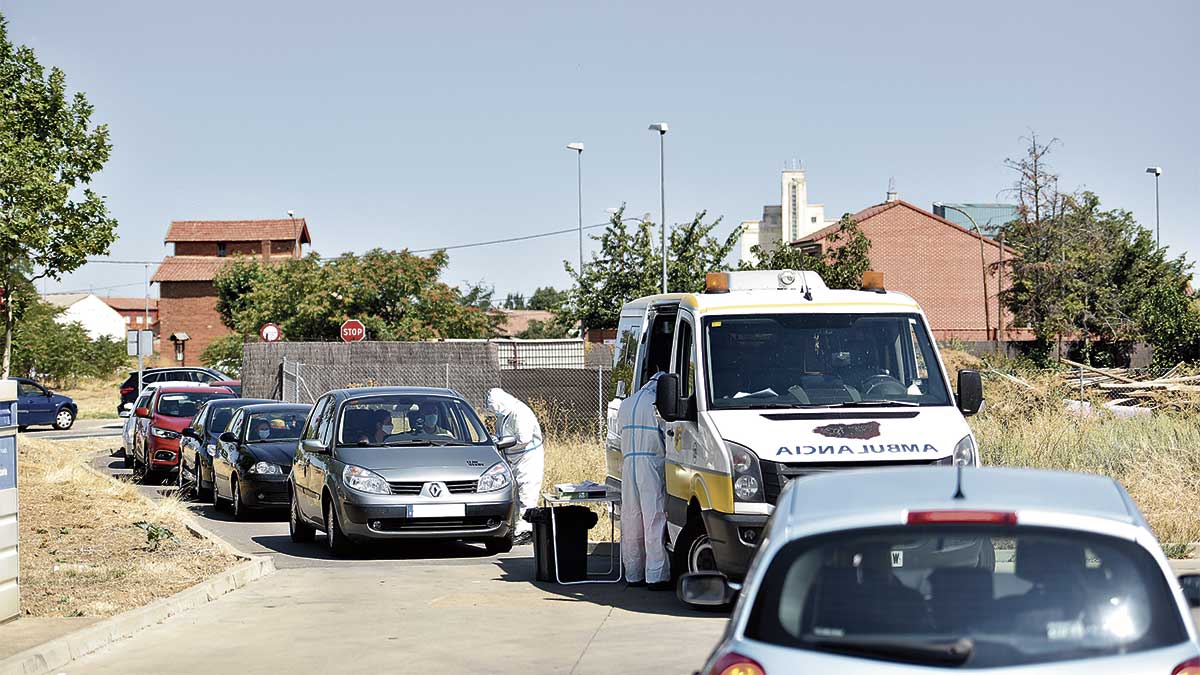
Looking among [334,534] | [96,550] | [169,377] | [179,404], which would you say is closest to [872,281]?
[334,534]

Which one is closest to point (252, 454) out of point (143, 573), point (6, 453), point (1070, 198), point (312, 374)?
point (143, 573)

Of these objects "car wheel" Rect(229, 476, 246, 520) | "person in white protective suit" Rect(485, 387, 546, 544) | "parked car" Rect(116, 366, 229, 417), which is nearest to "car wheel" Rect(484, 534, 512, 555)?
"person in white protective suit" Rect(485, 387, 546, 544)

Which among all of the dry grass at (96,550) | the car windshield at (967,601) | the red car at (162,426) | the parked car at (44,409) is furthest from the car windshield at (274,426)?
the parked car at (44,409)

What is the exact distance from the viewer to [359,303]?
4809cm

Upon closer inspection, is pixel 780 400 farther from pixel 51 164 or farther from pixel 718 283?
pixel 51 164

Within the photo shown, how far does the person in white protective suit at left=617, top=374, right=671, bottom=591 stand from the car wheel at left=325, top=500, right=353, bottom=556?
12.2 feet

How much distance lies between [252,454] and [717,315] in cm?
881

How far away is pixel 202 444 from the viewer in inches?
847

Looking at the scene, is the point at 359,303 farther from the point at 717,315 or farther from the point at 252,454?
the point at 717,315

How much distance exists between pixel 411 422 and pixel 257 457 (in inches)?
152

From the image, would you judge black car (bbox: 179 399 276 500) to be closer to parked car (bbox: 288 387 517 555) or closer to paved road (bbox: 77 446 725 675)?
parked car (bbox: 288 387 517 555)

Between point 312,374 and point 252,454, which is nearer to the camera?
point 252,454

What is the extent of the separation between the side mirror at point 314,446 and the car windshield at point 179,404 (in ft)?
35.3

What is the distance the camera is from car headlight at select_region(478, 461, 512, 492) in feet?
47.1
